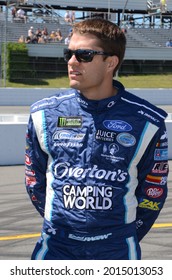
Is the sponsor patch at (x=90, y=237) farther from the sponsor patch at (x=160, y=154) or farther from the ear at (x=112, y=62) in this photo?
the ear at (x=112, y=62)

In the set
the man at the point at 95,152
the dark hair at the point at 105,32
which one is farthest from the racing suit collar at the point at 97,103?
the dark hair at the point at 105,32

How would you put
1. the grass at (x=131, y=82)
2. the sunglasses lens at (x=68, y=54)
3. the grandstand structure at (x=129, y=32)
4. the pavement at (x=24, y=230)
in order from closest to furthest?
1. the sunglasses lens at (x=68, y=54)
2. the pavement at (x=24, y=230)
3. the grass at (x=131, y=82)
4. the grandstand structure at (x=129, y=32)

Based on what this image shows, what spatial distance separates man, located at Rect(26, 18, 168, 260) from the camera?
7.59 feet

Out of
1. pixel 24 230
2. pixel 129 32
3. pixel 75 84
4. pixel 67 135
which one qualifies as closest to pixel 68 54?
pixel 75 84

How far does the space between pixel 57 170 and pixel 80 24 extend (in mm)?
648

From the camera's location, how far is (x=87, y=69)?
2396 mm

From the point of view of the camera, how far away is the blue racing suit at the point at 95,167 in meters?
2.31

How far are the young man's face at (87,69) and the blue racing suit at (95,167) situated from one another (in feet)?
0.22

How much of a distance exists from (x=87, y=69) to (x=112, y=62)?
12 cm

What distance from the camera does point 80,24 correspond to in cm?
238
